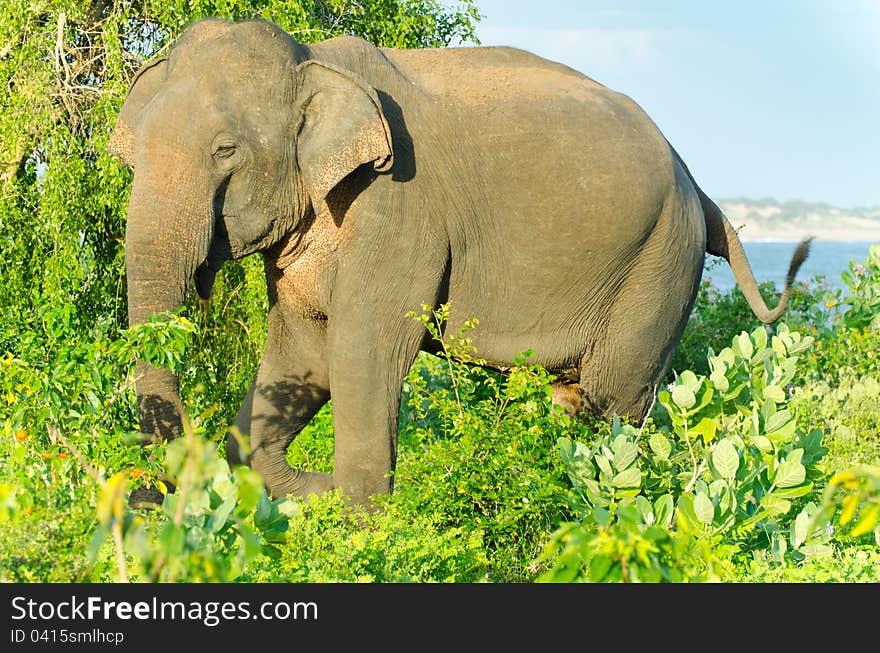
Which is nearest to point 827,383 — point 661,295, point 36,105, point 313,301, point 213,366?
point 661,295

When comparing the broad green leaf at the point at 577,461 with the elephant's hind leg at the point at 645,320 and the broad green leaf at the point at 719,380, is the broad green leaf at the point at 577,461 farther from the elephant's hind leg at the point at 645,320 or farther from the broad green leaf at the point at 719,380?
the elephant's hind leg at the point at 645,320

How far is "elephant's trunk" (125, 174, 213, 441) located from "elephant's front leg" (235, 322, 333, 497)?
1.13 m

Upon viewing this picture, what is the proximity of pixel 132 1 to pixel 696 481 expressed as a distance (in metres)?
5.03

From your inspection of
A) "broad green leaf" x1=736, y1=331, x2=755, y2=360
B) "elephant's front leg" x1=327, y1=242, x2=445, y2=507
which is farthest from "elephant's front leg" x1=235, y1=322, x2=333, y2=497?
"broad green leaf" x1=736, y1=331, x2=755, y2=360

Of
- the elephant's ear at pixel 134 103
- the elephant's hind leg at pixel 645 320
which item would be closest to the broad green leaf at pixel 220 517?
the elephant's ear at pixel 134 103

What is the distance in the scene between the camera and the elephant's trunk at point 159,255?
5.51 metres

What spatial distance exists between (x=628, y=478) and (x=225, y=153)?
2178mm

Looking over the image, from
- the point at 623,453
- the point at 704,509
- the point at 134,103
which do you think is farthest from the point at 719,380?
the point at 134,103

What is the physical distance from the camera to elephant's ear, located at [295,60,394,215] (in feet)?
18.7

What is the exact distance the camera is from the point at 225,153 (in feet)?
18.3

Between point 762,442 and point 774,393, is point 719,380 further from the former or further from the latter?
point 762,442

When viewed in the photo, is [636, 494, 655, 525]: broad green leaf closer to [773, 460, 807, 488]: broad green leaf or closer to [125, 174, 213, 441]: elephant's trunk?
[773, 460, 807, 488]: broad green leaf

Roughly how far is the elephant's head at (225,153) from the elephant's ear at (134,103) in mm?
14
